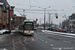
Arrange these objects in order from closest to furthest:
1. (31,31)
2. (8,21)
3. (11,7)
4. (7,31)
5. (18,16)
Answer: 1. (31,31)
2. (7,31)
3. (8,21)
4. (11,7)
5. (18,16)

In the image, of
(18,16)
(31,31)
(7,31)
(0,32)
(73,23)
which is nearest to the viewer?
(31,31)

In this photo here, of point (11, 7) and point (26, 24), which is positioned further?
point (11, 7)

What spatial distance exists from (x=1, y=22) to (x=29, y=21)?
87.5 feet

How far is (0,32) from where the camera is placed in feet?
123

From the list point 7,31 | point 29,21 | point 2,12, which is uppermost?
point 2,12

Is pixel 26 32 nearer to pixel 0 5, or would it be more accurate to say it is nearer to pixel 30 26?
pixel 30 26

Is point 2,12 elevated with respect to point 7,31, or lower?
elevated

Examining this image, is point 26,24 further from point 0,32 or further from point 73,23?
point 73,23

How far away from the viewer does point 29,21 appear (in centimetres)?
3156

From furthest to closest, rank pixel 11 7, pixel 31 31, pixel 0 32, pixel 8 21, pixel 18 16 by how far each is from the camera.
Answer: pixel 18 16 → pixel 11 7 → pixel 8 21 → pixel 0 32 → pixel 31 31

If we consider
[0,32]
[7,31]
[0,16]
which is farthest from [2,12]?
[0,32]

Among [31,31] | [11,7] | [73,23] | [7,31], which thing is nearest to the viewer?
[31,31]

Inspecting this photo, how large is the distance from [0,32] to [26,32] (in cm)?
992

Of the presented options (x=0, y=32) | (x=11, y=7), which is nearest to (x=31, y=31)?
(x=0, y=32)
